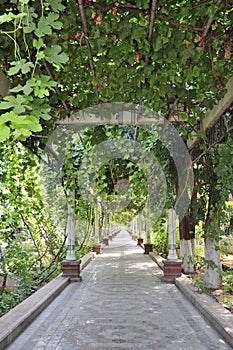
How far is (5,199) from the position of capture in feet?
22.8

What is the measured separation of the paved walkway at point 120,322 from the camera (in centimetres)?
429

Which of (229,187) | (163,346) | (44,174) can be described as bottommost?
(163,346)

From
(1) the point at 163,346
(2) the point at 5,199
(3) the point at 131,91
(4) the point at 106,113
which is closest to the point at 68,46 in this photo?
(3) the point at 131,91

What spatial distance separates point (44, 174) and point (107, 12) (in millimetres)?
5848

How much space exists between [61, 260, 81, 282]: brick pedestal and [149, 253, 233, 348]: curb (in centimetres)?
238

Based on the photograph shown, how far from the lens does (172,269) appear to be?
8.44 meters

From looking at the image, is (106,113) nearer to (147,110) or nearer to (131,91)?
(147,110)

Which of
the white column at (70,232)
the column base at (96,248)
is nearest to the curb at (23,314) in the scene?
the white column at (70,232)

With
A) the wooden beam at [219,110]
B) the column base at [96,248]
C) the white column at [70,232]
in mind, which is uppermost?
the wooden beam at [219,110]

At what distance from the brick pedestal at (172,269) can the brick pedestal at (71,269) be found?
70.3 inches

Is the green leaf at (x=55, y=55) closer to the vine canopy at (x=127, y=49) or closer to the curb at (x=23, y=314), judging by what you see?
the vine canopy at (x=127, y=49)

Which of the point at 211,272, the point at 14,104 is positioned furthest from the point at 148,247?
the point at 14,104

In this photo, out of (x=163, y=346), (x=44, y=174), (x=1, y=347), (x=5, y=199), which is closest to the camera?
(x=1, y=347)

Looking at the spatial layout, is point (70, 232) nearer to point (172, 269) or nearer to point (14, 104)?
point (172, 269)
